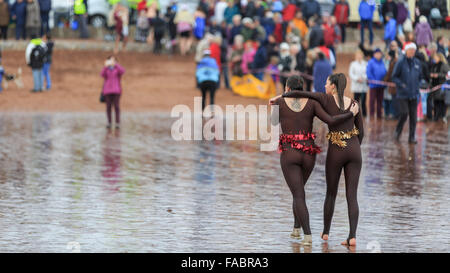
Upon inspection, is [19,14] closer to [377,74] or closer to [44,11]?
[44,11]

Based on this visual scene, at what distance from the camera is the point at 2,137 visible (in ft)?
75.5

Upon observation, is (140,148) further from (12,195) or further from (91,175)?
(12,195)

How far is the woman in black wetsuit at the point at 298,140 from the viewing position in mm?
11343

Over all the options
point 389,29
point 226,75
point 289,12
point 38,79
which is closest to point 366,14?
point 389,29

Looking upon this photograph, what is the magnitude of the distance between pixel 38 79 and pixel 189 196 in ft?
65.2

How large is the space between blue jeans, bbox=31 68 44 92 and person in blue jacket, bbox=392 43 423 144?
14541 millimetres

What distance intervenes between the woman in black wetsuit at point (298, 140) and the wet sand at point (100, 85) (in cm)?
2024

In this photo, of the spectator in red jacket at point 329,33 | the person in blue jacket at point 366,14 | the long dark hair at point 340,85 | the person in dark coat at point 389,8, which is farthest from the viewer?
the person in blue jacket at point 366,14

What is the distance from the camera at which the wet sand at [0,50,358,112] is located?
32.3 meters

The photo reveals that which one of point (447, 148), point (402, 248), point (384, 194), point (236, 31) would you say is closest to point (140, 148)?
point (447, 148)

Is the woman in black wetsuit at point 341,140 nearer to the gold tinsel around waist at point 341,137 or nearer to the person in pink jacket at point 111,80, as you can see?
the gold tinsel around waist at point 341,137

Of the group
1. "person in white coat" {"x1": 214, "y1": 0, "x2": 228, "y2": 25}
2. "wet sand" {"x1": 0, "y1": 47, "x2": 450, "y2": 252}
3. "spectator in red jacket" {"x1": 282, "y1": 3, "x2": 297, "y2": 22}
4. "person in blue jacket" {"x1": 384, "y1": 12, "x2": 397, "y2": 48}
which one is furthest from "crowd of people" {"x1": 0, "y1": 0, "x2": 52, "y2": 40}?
"person in blue jacket" {"x1": 384, "y1": 12, "x2": 397, "y2": 48}

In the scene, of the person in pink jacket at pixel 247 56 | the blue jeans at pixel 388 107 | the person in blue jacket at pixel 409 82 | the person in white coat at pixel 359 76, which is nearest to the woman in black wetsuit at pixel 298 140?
the person in blue jacket at pixel 409 82

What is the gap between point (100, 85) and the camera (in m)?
35.4
